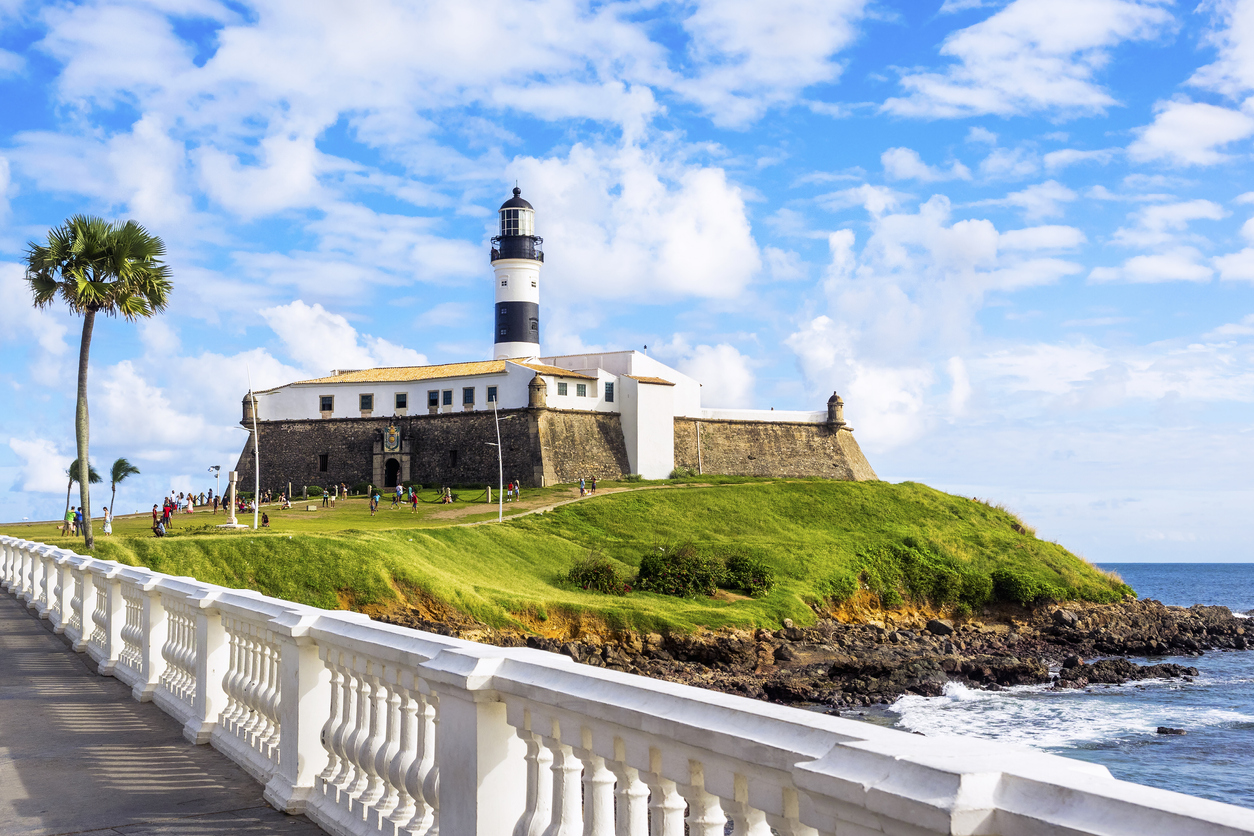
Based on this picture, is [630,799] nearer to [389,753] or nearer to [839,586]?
[389,753]

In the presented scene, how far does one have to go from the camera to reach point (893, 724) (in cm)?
2378

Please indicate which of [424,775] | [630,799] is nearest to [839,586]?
[424,775]

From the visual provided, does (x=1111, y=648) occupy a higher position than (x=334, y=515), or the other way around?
(x=334, y=515)

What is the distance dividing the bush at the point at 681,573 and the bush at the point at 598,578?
89 cm

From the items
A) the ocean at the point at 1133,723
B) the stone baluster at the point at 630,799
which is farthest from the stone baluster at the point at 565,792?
the ocean at the point at 1133,723

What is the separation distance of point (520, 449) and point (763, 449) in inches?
619

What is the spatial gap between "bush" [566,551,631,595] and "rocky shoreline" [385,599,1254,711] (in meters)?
5.91

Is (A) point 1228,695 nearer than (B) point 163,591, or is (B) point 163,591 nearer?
(B) point 163,591

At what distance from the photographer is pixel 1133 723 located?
80.3ft

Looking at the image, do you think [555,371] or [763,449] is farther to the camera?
[763,449]

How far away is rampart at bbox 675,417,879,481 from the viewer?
202ft

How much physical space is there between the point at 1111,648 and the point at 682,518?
19864 mm

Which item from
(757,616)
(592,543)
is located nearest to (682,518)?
(592,543)

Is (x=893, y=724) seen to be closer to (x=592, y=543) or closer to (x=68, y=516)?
(x=592, y=543)
